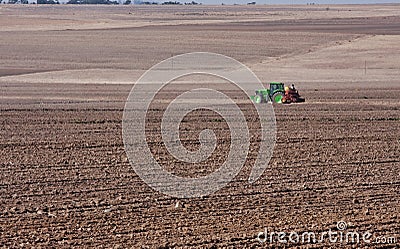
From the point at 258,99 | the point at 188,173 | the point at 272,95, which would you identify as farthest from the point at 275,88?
the point at 188,173

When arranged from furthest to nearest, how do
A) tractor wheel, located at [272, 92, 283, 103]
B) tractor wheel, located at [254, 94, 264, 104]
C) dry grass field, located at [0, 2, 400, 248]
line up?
tractor wheel, located at [272, 92, 283, 103] → tractor wheel, located at [254, 94, 264, 104] → dry grass field, located at [0, 2, 400, 248]

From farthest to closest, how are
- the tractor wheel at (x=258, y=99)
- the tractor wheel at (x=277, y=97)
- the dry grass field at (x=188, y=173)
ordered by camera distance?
the tractor wheel at (x=277, y=97) → the tractor wheel at (x=258, y=99) → the dry grass field at (x=188, y=173)

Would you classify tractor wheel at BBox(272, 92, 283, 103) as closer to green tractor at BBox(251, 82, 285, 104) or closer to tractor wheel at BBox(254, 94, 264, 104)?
green tractor at BBox(251, 82, 285, 104)

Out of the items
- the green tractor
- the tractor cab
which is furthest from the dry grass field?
the tractor cab

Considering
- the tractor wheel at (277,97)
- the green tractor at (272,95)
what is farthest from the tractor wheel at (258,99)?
the tractor wheel at (277,97)

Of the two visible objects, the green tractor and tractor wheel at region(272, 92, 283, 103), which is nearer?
the green tractor

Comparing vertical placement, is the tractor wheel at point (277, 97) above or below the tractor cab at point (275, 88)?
below

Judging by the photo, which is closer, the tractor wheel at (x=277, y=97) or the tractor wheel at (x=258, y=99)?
the tractor wheel at (x=258, y=99)

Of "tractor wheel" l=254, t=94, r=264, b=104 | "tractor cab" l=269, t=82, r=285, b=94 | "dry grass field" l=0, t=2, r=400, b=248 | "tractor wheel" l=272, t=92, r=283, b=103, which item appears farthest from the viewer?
"tractor cab" l=269, t=82, r=285, b=94

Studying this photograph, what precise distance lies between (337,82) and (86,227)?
26.7 m

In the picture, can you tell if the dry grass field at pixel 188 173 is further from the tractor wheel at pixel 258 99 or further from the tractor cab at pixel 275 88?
the tractor cab at pixel 275 88

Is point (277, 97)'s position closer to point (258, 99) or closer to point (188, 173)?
point (258, 99)

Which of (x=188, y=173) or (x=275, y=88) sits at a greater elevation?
(x=188, y=173)

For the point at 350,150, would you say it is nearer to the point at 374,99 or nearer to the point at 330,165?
the point at 330,165
